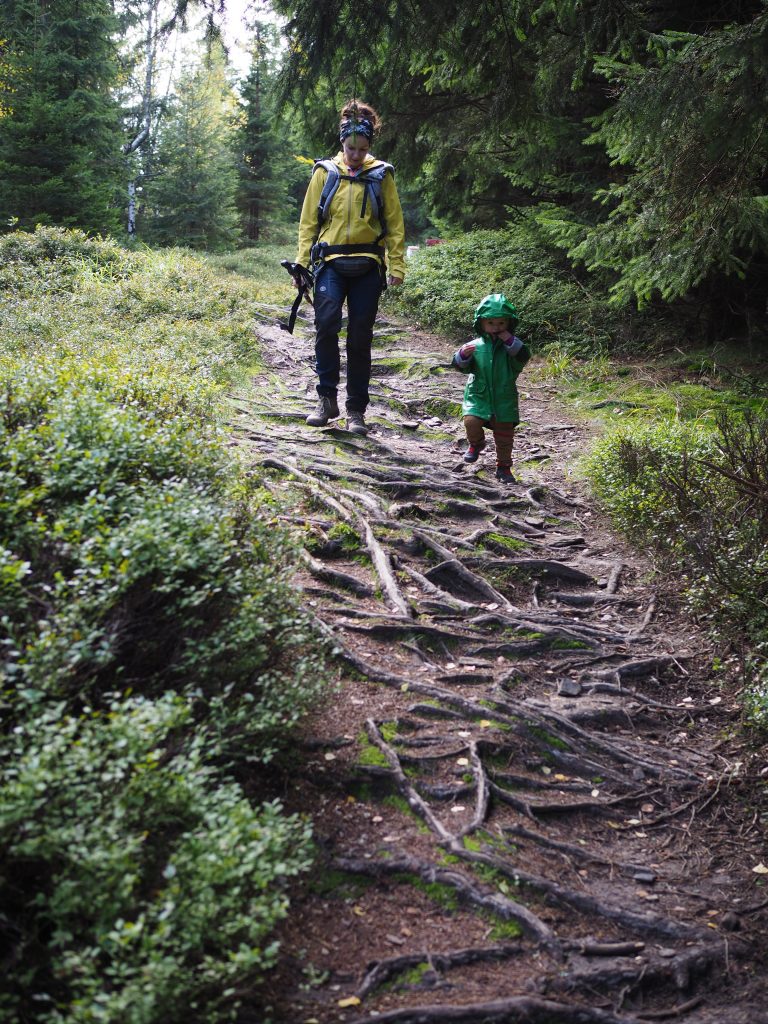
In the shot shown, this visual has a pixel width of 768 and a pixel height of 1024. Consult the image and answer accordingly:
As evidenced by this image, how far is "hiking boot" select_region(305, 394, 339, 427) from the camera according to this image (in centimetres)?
781

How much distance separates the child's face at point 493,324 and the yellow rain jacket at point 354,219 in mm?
852

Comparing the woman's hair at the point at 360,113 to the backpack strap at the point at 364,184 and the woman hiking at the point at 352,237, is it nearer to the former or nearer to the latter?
the woman hiking at the point at 352,237

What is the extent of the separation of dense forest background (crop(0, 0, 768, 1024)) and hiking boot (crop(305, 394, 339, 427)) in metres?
1.13

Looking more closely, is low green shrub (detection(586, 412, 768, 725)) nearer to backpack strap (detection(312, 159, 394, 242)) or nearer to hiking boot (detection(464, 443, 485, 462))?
hiking boot (detection(464, 443, 485, 462))

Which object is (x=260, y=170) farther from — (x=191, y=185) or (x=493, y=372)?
(x=493, y=372)

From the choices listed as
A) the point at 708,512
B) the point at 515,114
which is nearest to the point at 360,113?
the point at 515,114

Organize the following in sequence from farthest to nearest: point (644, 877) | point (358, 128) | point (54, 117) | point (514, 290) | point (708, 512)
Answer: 1. point (54, 117)
2. point (514, 290)
3. point (358, 128)
4. point (708, 512)
5. point (644, 877)

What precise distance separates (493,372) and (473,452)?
2.73 feet

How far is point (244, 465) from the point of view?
4.32 meters

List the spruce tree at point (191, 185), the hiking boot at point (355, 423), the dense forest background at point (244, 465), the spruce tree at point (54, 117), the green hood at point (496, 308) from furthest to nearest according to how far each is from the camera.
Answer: the spruce tree at point (191, 185)
the spruce tree at point (54, 117)
the hiking boot at point (355, 423)
the green hood at point (496, 308)
the dense forest background at point (244, 465)

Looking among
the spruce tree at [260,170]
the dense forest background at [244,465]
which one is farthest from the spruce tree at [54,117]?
the spruce tree at [260,170]

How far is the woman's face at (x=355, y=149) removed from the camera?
263 inches

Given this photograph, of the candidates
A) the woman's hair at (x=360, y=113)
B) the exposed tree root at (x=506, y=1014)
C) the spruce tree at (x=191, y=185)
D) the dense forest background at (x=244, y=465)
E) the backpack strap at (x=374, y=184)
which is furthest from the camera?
the spruce tree at (x=191, y=185)

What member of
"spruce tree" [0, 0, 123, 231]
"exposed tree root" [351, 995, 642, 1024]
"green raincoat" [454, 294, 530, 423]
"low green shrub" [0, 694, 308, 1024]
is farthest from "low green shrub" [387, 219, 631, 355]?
"low green shrub" [0, 694, 308, 1024]
